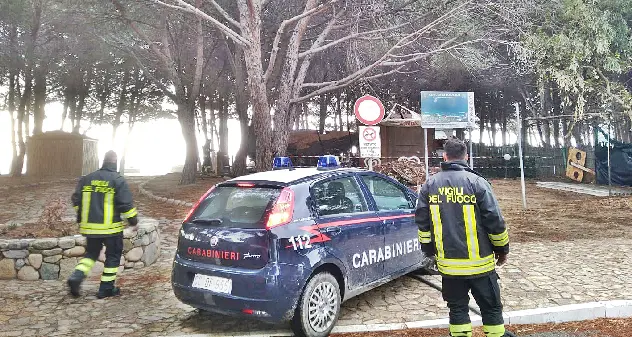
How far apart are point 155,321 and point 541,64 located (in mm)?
17800

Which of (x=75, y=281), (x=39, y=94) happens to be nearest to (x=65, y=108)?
(x=39, y=94)

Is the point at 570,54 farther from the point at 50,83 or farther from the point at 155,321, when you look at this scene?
the point at 50,83

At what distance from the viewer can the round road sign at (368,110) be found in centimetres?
808

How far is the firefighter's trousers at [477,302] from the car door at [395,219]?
150 centimetres

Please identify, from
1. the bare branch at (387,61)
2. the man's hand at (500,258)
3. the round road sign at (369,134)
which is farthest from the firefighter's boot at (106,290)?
the bare branch at (387,61)

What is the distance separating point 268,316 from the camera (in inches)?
151

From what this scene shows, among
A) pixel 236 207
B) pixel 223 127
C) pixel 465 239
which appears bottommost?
pixel 465 239

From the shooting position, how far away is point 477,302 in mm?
3486

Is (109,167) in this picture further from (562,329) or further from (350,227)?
(562,329)

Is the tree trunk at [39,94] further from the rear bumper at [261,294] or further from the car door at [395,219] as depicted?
the rear bumper at [261,294]

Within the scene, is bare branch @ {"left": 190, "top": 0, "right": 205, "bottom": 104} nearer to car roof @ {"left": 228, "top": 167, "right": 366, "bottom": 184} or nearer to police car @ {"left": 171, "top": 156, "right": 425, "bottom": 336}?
car roof @ {"left": 228, "top": 167, "right": 366, "bottom": 184}

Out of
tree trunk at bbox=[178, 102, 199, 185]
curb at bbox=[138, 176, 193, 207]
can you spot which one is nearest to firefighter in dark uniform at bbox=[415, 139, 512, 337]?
curb at bbox=[138, 176, 193, 207]

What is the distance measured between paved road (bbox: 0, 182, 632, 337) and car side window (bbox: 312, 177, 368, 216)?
3.75 ft

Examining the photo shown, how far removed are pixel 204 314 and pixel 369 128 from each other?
4436mm
